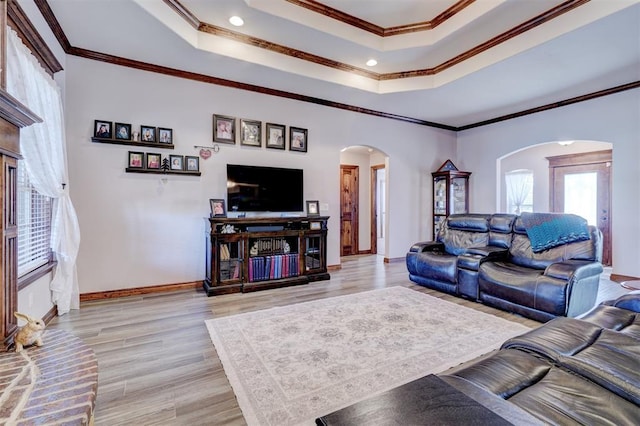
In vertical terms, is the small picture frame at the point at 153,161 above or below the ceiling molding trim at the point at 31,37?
below

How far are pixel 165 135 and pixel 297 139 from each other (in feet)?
6.37

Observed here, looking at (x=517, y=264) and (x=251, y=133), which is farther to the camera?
(x=251, y=133)

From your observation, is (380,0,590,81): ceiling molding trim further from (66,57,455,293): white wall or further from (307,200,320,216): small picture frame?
(307,200,320,216): small picture frame

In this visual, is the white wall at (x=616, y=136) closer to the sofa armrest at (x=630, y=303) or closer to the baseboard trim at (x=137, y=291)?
the sofa armrest at (x=630, y=303)

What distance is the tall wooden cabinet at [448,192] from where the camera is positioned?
6.44 metres

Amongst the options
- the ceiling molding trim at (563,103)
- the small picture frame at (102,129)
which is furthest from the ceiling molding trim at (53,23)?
the ceiling molding trim at (563,103)

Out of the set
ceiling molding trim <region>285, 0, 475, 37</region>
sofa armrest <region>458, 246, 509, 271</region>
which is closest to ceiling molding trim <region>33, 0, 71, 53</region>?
ceiling molding trim <region>285, 0, 475, 37</region>

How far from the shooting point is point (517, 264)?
3764mm

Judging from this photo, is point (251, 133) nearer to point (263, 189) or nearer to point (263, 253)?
point (263, 189)

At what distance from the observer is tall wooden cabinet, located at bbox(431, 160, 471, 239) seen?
644 cm

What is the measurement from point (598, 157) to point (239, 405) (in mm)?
7623

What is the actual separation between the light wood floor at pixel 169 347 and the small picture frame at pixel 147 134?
2013 millimetres

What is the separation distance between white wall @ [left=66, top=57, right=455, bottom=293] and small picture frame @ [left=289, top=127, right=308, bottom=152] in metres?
0.11

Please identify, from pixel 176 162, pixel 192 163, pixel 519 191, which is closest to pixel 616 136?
pixel 519 191
